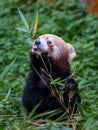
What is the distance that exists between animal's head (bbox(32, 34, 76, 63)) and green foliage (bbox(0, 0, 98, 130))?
0.64ft

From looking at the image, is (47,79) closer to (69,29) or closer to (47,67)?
(47,67)

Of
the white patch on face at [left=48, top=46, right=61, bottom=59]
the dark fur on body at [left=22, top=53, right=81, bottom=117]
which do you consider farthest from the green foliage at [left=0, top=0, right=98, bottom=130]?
the white patch on face at [left=48, top=46, right=61, bottom=59]

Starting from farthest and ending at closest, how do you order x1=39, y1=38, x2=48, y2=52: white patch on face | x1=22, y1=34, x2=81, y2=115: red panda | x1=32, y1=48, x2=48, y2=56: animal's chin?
x1=39, y1=38, x2=48, y2=52: white patch on face → x1=32, y1=48, x2=48, y2=56: animal's chin → x1=22, y1=34, x2=81, y2=115: red panda

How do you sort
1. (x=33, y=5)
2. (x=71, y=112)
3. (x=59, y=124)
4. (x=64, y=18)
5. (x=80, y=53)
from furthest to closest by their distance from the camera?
(x=33, y=5)
(x=64, y=18)
(x=80, y=53)
(x=71, y=112)
(x=59, y=124)

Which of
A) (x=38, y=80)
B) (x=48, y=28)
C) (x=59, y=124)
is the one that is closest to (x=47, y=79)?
(x=38, y=80)

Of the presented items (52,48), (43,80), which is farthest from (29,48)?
(43,80)

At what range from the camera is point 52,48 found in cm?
699

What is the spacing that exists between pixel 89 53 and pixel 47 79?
3.11 meters

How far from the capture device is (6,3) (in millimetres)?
12836

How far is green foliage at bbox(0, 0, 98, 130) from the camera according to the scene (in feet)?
21.0

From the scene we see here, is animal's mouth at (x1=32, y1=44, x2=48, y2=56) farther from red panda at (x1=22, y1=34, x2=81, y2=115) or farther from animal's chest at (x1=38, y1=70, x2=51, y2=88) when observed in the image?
animal's chest at (x1=38, y1=70, x2=51, y2=88)

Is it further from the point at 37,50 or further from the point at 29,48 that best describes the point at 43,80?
the point at 29,48

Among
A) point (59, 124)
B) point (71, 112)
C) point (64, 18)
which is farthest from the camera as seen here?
point (64, 18)

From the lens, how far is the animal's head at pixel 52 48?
6824mm
